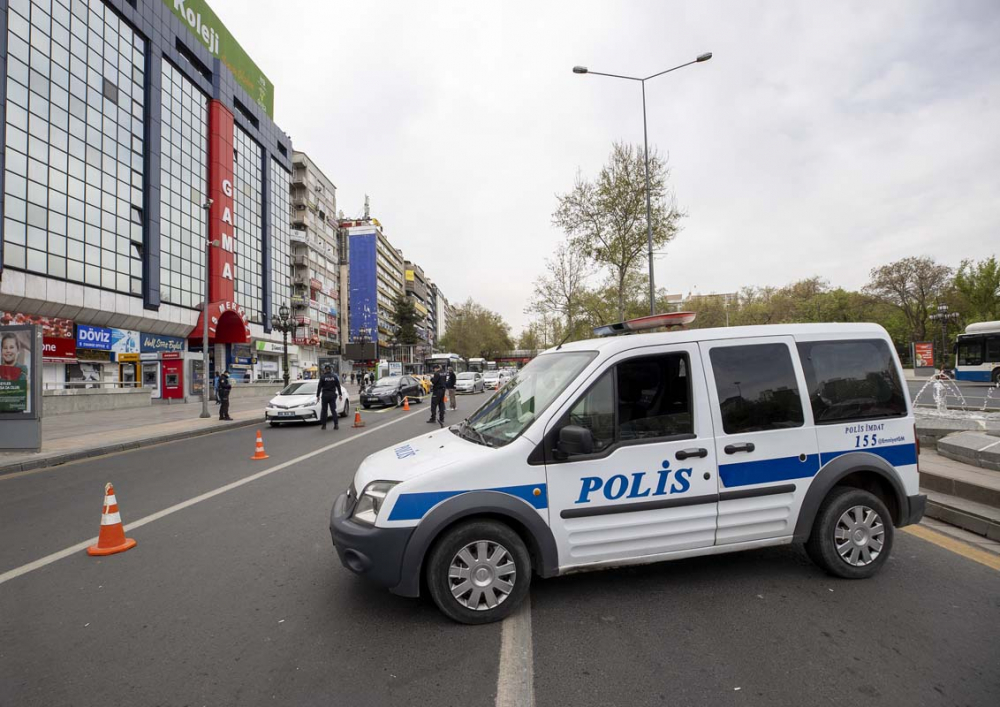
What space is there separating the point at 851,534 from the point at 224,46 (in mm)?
55415

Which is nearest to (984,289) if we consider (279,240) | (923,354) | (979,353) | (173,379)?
(923,354)

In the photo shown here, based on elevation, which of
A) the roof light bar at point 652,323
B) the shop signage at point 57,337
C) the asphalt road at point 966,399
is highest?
the shop signage at point 57,337

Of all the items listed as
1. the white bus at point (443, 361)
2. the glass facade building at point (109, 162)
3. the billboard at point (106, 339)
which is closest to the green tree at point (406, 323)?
the white bus at point (443, 361)

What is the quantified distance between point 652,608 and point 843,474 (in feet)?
5.49

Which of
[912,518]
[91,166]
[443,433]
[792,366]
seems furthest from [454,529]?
[91,166]

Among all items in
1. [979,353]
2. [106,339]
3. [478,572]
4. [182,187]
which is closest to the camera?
[478,572]

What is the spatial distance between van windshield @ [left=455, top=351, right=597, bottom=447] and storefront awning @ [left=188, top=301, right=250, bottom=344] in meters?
38.7

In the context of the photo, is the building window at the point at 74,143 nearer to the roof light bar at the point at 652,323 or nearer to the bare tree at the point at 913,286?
the roof light bar at the point at 652,323

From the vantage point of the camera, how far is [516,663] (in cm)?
270

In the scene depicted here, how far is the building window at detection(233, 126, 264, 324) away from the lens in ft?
144

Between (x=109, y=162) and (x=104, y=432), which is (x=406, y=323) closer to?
(x=109, y=162)

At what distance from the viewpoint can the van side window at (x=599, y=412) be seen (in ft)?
11.0

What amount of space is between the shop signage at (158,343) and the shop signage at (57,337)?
5.13 m

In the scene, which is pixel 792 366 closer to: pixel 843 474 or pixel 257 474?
pixel 843 474
